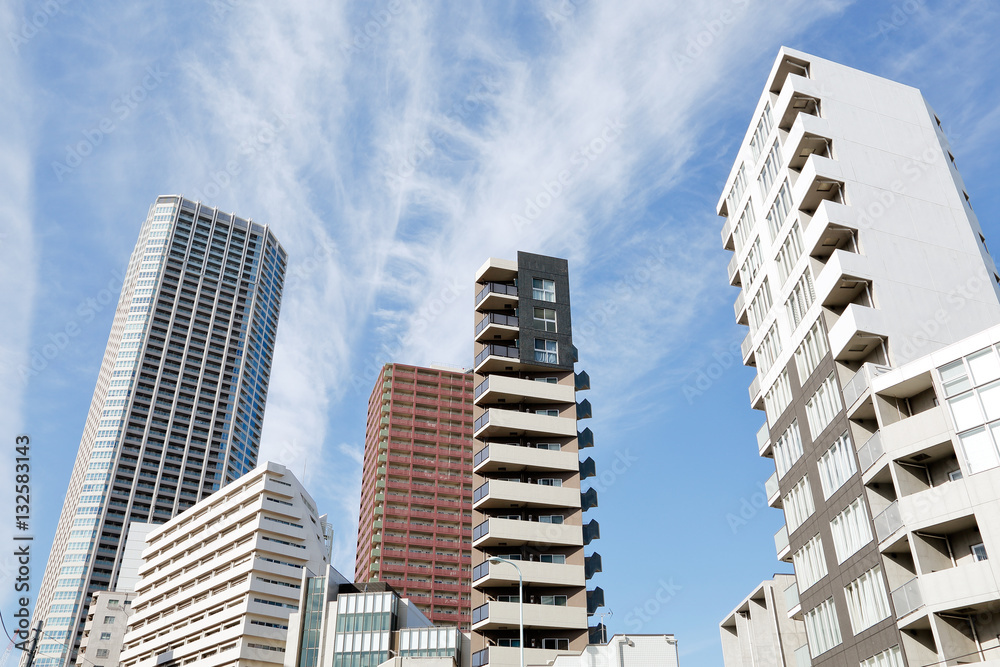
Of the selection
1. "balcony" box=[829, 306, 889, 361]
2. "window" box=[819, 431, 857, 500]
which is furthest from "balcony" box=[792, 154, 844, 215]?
"window" box=[819, 431, 857, 500]

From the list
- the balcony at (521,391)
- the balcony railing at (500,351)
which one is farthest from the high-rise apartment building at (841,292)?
the balcony railing at (500,351)

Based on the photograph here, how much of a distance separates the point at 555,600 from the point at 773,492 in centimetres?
2251

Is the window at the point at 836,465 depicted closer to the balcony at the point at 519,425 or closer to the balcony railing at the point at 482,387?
the balcony at the point at 519,425

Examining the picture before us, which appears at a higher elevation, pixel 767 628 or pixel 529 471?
pixel 529 471

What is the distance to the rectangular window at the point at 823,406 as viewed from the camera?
4681 cm

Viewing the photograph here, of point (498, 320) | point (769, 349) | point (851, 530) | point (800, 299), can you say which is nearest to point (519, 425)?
point (498, 320)

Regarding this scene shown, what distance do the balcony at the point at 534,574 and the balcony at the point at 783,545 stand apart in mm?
19621

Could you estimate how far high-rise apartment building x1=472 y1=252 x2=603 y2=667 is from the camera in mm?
68000

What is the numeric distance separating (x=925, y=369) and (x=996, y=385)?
3481 millimetres

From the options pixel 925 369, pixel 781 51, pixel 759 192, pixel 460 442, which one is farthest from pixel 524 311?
pixel 460 442

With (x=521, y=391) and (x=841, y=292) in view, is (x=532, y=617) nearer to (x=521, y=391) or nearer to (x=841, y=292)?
(x=521, y=391)

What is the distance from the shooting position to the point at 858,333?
4547 centimetres

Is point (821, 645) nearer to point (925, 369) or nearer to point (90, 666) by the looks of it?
point (925, 369)

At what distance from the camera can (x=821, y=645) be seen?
45938mm
